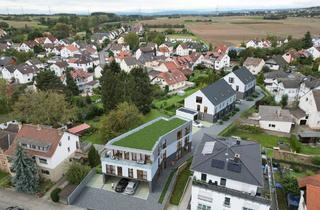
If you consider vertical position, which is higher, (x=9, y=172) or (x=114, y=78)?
Answer: (x=114, y=78)

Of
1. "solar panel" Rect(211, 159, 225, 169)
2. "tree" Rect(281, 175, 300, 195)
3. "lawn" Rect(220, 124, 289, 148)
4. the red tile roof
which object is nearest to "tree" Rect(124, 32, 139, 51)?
the red tile roof

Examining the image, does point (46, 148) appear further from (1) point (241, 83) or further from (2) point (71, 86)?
(1) point (241, 83)

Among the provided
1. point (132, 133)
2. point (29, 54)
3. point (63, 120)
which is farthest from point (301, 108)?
point (29, 54)

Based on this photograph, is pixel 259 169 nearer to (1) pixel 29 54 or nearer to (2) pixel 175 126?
(2) pixel 175 126

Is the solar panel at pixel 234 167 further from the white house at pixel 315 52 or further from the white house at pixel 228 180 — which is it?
the white house at pixel 315 52

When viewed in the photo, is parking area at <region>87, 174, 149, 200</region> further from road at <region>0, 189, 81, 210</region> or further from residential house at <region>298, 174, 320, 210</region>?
residential house at <region>298, 174, 320, 210</region>

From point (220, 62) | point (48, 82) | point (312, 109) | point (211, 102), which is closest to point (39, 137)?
point (48, 82)

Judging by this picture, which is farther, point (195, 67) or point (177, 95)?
point (195, 67)
